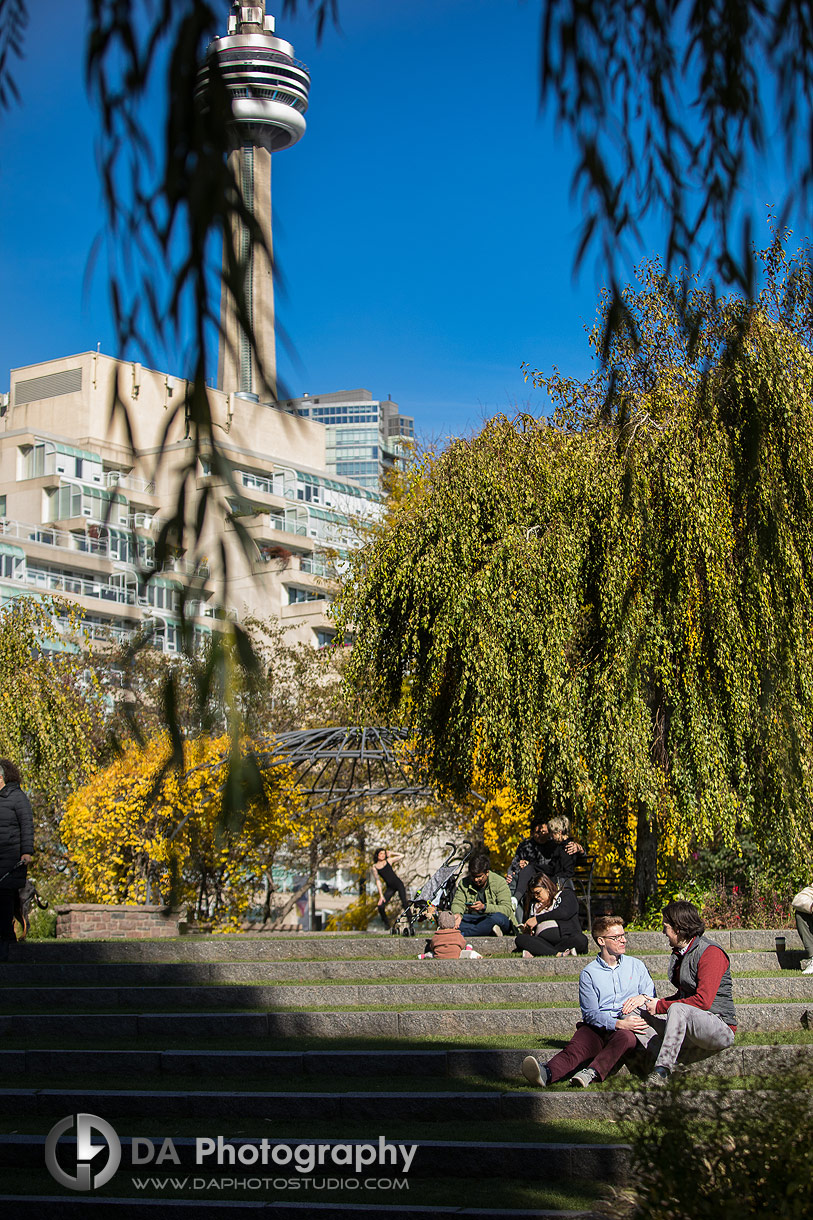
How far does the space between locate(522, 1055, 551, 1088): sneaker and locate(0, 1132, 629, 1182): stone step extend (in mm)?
1201

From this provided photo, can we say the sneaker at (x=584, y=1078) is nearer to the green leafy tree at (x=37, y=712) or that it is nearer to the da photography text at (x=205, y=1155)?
the da photography text at (x=205, y=1155)

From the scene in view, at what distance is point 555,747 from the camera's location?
624 inches

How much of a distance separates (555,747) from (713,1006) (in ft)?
28.0

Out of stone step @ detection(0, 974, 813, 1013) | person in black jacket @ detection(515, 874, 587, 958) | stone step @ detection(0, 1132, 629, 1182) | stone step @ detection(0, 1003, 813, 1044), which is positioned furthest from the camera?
person in black jacket @ detection(515, 874, 587, 958)

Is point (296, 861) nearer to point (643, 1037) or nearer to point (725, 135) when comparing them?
point (643, 1037)

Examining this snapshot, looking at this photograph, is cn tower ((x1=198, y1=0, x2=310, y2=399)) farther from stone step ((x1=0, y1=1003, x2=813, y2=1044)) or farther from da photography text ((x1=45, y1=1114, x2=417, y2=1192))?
stone step ((x1=0, y1=1003, x2=813, y2=1044))

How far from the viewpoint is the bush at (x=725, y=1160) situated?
378 centimetres

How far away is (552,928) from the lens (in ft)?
40.7

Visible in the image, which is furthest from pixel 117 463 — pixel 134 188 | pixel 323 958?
pixel 323 958

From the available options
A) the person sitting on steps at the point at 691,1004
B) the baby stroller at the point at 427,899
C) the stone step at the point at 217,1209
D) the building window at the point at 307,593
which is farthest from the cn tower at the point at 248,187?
the baby stroller at the point at 427,899

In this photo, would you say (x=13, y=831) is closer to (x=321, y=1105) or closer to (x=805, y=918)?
(x=321, y=1105)

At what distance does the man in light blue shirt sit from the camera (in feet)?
23.7

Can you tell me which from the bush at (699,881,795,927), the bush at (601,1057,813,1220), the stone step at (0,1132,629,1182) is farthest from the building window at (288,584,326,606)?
the bush at (699,881,795,927)
